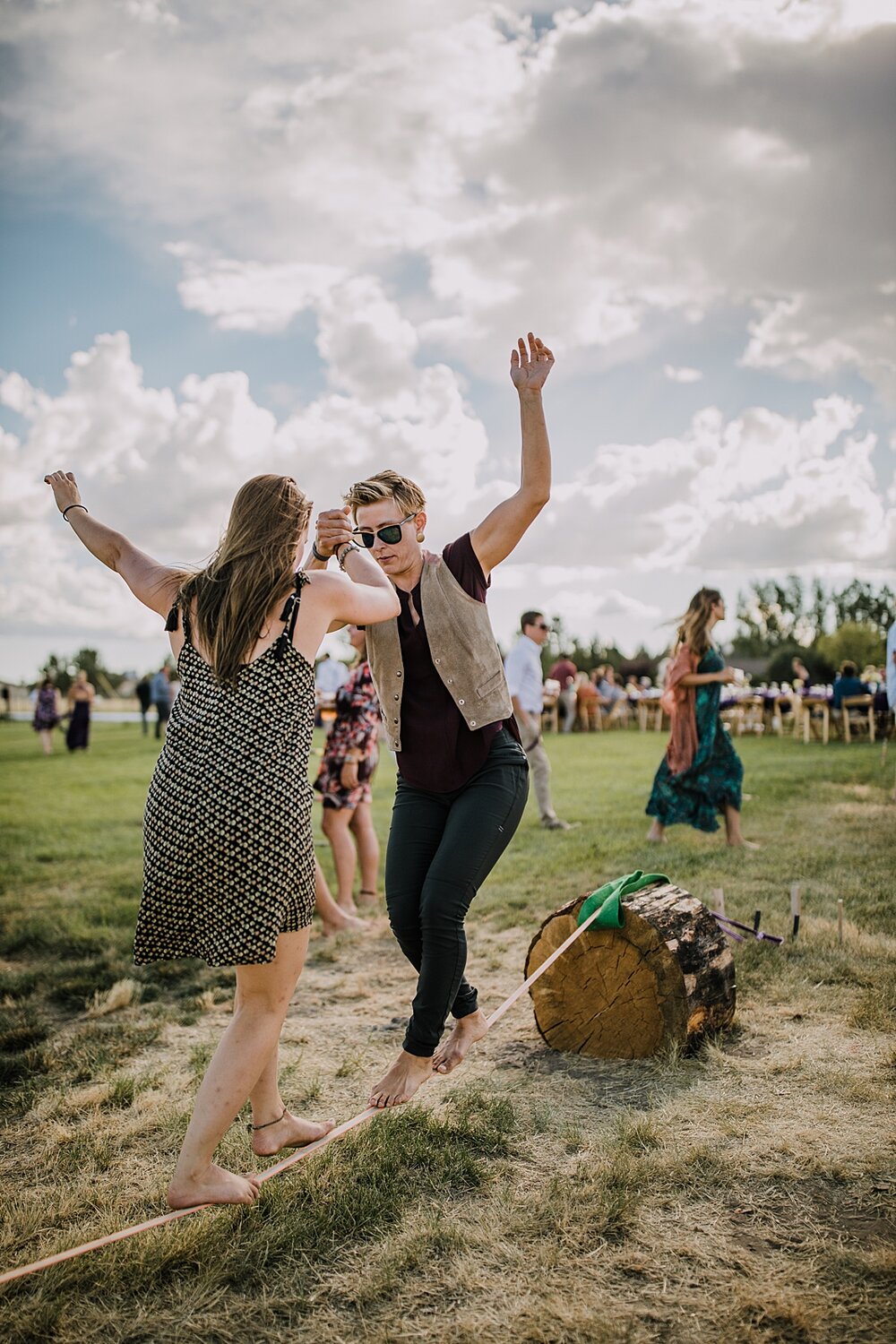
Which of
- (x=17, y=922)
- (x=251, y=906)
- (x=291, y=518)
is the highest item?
(x=291, y=518)

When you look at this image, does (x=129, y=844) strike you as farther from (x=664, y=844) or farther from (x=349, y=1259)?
(x=349, y=1259)

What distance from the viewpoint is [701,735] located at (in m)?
8.45

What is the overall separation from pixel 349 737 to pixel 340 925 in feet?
4.19

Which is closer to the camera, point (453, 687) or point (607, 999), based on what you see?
point (453, 687)

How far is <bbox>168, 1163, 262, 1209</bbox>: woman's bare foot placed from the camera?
2596mm

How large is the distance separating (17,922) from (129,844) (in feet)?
11.7

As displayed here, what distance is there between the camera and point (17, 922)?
22.5 ft

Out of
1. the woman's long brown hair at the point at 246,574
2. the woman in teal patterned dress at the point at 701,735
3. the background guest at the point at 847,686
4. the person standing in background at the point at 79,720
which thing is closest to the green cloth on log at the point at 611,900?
the woman's long brown hair at the point at 246,574

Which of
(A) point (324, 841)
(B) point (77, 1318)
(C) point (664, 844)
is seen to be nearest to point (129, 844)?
(A) point (324, 841)

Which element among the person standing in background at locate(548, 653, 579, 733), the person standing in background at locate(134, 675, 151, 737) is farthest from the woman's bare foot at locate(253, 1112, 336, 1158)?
the person standing in background at locate(134, 675, 151, 737)

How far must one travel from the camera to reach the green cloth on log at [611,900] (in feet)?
12.8

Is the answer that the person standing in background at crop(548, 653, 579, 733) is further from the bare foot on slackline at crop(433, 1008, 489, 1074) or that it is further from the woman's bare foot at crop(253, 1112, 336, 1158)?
the woman's bare foot at crop(253, 1112, 336, 1158)

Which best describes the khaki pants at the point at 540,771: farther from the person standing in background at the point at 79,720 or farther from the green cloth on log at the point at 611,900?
the person standing in background at the point at 79,720

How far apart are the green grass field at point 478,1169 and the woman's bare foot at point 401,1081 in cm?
19
